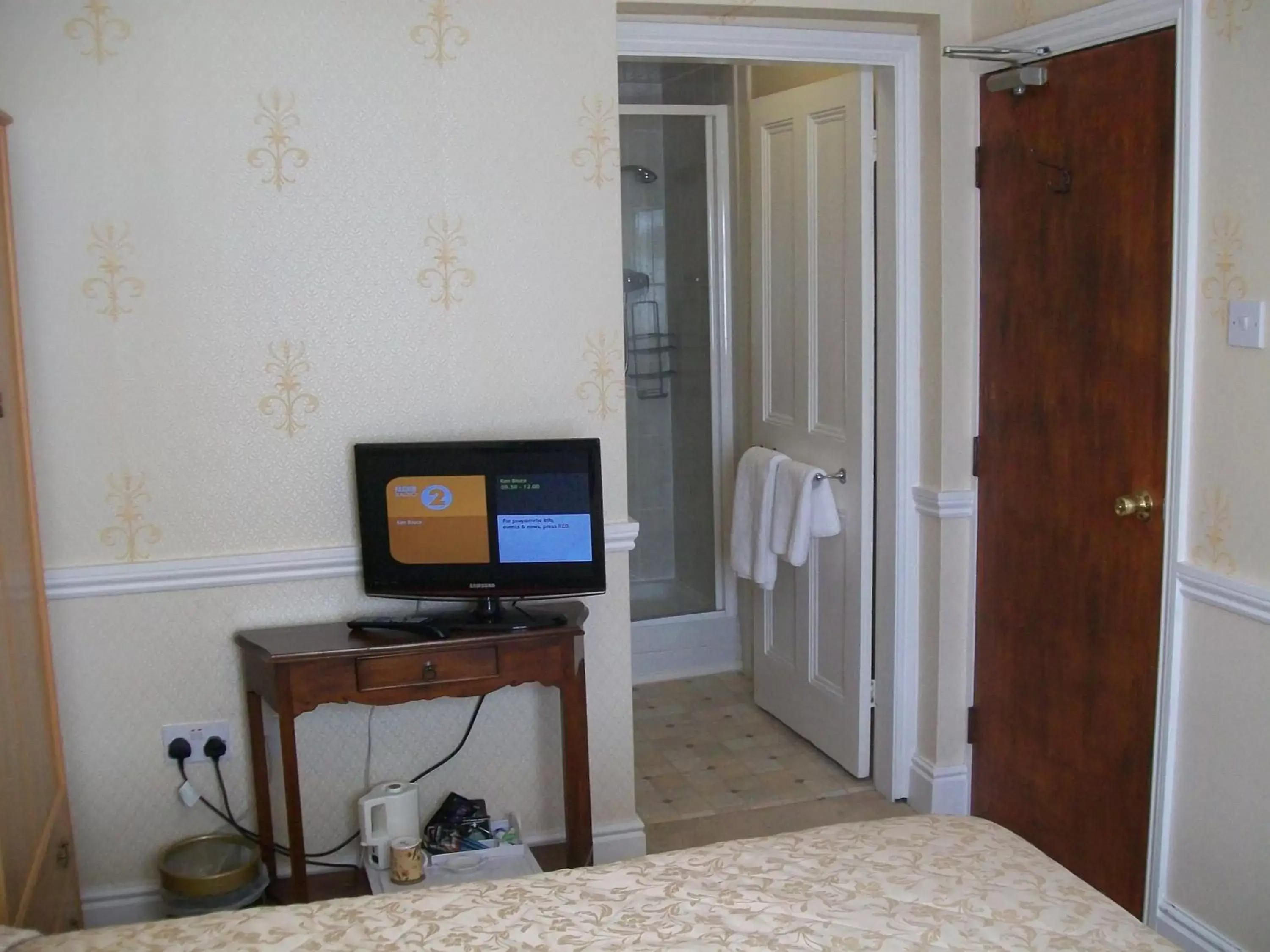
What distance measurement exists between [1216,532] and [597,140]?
1.60 meters

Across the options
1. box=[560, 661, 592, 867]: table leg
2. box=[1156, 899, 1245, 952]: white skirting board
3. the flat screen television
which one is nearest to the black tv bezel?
the flat screen television

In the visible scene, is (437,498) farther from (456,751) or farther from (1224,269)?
(1224,269)

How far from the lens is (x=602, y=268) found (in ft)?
9.69

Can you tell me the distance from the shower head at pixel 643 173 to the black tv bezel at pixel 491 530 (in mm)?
2156

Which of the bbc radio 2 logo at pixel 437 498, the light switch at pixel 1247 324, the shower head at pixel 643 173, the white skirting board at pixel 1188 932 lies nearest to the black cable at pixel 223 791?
the bbc radio 2 logo at pixel 437 498

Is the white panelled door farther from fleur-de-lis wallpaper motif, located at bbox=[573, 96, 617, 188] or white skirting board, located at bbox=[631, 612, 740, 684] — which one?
fleur-de-lis wallpaper motif, located at bbox=[573, 96, 617, 188]

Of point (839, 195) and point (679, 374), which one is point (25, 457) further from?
point (679, 374)

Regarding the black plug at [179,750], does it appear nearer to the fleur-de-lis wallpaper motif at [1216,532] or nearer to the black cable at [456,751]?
the black cable at [456,751]

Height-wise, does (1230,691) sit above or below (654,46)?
below

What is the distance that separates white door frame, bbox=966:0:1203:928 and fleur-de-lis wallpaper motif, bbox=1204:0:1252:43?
0.10ft

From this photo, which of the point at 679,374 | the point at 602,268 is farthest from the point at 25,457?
the point at 679,374

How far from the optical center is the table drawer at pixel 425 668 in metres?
2.66

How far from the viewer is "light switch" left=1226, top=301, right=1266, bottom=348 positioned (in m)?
2.31

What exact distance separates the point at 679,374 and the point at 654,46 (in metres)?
1.87
